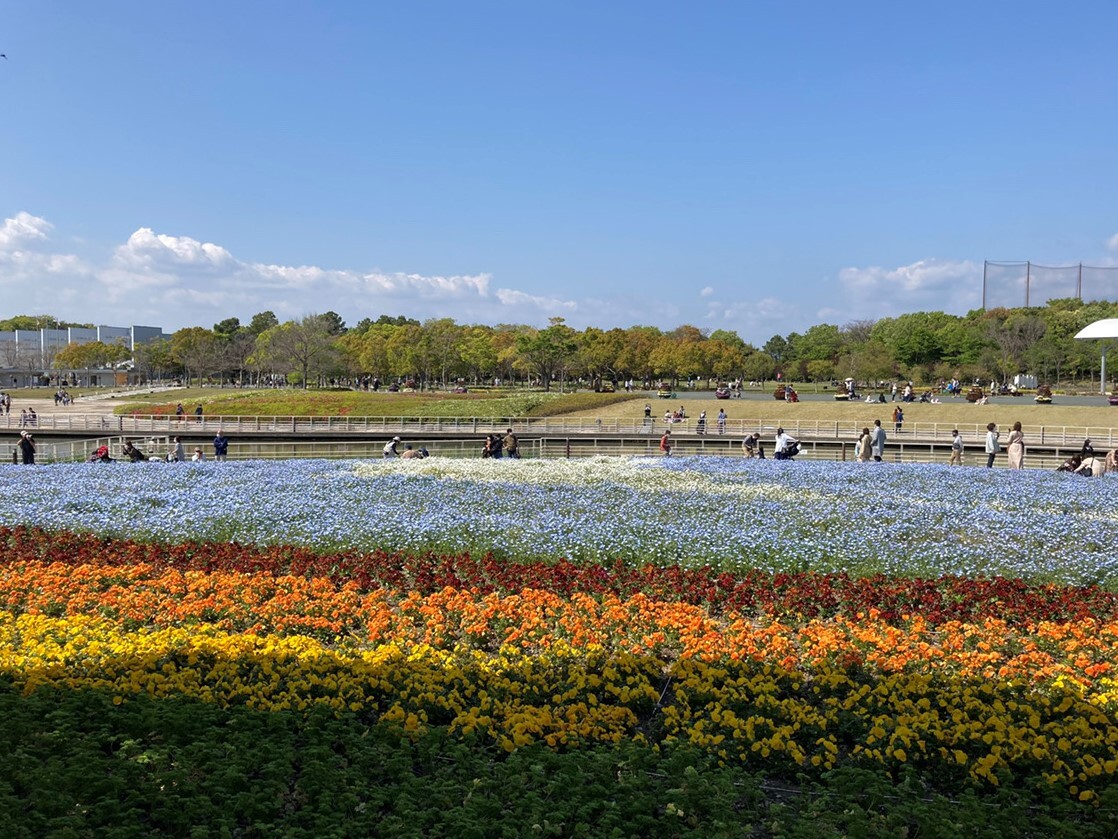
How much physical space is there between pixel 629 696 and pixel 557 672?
2.66ft

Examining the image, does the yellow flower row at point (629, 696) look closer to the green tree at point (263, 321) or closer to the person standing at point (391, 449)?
the person standing at point (391, 449)

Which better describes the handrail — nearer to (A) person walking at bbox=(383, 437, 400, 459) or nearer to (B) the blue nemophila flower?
(A) person walking at bbox=(383, 437, 400, 459)

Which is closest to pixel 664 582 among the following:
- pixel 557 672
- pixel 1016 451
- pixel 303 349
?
pixel 557 672

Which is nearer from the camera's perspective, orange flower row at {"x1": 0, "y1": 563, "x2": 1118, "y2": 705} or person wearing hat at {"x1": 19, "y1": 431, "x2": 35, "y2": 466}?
orange flower row at {"x1": 0, "y1": 563, "x2": 1118, "y2": 705}

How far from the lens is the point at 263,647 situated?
824 centimetres

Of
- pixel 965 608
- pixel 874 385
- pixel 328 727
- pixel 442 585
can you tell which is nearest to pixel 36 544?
pixel 442 585

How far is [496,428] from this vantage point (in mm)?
39500

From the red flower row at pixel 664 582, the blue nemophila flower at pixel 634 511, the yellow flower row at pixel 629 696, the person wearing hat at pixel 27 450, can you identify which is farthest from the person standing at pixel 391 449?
the yellow flower row at pixel 629 696

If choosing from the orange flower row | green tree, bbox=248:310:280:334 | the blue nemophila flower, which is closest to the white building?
green tree, bbox=248:310:280:334

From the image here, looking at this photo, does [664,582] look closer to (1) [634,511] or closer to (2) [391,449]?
(1) [634,511]

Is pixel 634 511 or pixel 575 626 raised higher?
pixel 634 511

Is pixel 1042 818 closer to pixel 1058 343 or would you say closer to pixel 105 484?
pixel 105 484

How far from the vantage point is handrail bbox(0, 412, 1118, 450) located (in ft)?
118

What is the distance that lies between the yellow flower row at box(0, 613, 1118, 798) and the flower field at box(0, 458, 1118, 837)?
1.3 inches
